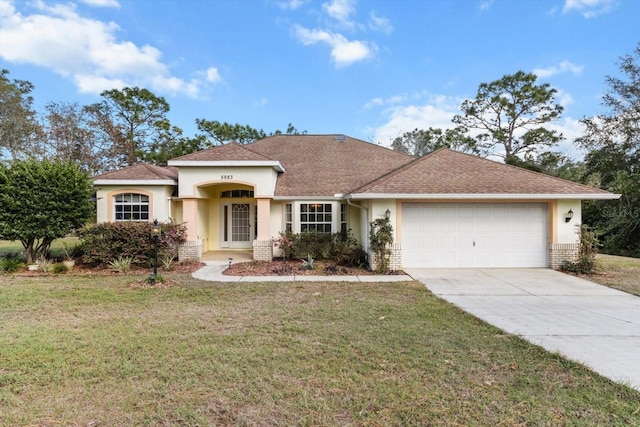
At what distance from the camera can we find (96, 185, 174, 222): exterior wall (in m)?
13.4

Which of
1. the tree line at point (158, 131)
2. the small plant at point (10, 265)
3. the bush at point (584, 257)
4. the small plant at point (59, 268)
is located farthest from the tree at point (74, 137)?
the bush at point (584, 257)

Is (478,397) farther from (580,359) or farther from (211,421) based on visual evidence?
(211,421)

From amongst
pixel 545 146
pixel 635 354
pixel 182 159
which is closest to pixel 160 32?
pixel 182 159

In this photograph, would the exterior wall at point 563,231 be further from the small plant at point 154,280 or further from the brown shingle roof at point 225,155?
the small plant at point 154,280

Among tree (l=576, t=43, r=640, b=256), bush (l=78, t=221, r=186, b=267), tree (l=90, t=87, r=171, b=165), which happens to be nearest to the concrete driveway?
bush (l=78, t=221, r=186, b=267)

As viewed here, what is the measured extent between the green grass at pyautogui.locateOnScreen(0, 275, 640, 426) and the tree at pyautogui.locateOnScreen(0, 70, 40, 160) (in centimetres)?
3026

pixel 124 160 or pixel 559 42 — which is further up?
pixel 559 42

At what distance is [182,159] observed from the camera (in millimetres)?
12727

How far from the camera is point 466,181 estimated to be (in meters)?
11.2

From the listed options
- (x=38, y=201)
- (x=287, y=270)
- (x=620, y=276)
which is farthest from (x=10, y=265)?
(x=620, y=276)

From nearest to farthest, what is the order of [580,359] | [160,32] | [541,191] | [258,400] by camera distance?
[258,400] < [580,359] < [541,191] < [160,32]

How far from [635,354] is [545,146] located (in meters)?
30.8

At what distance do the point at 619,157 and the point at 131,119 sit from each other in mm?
40110

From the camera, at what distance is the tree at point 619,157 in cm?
1902
